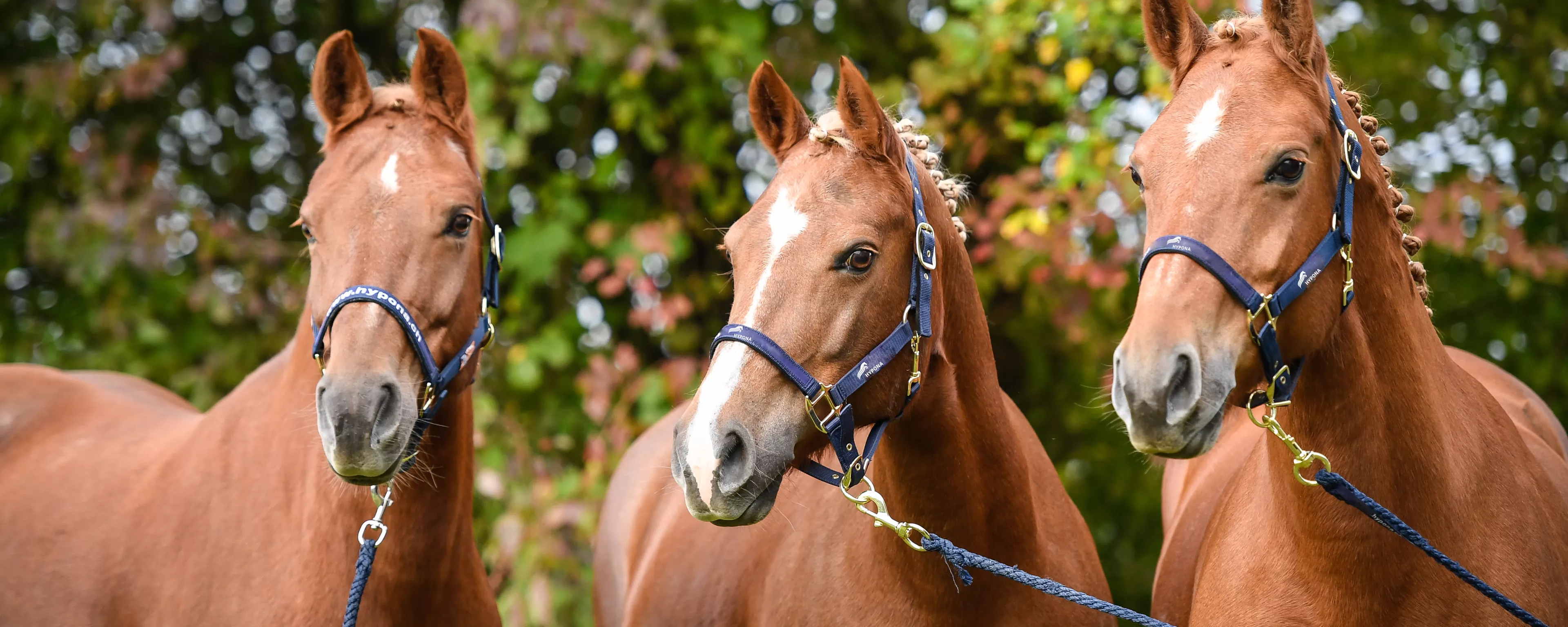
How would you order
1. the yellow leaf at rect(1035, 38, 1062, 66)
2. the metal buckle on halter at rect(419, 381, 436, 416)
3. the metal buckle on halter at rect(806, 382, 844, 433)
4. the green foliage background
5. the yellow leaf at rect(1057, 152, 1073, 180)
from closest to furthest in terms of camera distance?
the metal buckle on halter at rect(806, 382, 844, 433) → the metal buckle on halter at rect(419, 381, 436, 416) → the yellow leaf at rect(1057, 152, 1073, 180) → the yellow leaf at rect(1035, 38, 1062, 66) → the green foliage background

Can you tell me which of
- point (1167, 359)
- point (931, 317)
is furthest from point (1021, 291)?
point (1167, 359)

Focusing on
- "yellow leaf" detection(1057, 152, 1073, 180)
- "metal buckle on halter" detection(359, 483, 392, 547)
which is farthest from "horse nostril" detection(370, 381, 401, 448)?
"yellow leaf" detection(1057, 152, 1073, 180)

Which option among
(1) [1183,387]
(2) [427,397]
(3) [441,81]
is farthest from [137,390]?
(1) [1183,387]

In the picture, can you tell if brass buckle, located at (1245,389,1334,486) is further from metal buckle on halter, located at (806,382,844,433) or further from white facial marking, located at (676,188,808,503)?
white facial marking, located at (676,188,808,503)

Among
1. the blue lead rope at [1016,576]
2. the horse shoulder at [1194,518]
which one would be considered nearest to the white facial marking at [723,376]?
A: the blue lead rope at [1016,576]

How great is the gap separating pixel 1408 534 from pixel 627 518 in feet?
9.94

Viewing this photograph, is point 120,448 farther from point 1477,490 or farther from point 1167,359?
point 1477,490

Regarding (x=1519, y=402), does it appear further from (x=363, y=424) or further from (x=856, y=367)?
(x=363, y=424)

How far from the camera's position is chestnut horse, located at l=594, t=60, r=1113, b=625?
8.41 ft

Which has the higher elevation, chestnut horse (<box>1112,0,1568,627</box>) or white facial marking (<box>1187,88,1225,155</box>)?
white facial marking (<box>1187,88,1225,155</box>)

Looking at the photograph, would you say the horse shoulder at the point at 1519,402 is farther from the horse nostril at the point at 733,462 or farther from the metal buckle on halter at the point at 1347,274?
the horse nostril at the point at 733,462

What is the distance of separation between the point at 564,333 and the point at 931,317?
4.17 metres

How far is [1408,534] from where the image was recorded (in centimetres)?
242

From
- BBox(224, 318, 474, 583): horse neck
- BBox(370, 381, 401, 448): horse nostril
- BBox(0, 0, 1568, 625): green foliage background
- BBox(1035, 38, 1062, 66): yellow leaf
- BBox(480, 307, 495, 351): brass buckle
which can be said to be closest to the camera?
BBox(370, 381, 401, 448): horse nostril
